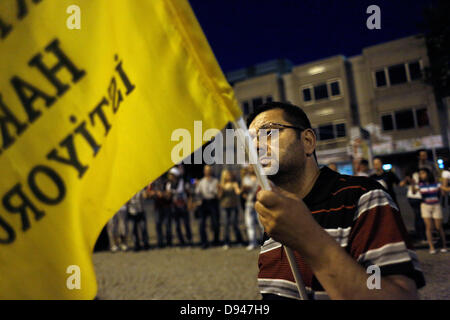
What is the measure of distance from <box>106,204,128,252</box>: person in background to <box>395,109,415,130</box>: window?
21509 mm

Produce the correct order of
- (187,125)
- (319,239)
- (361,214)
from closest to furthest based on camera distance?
(319,239), (361,214), (187,125)

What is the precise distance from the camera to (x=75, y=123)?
5.08ft

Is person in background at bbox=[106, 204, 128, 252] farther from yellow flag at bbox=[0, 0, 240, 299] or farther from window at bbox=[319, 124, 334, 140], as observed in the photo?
window at bbox=[319, 124, 334, 140]

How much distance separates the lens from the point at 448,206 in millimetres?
2646

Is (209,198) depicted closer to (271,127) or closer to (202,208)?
(202,208)

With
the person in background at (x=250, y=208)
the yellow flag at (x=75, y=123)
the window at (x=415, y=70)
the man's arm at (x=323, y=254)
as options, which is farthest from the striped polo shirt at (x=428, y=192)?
the window at (x=415, y=70)

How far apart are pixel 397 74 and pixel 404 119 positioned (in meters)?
3.23

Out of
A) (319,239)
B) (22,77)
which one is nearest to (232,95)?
(319,239)

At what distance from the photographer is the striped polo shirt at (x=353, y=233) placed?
1136 mm

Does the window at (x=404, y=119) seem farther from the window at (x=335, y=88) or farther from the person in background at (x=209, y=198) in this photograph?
the person in background at (x=209, y=198)

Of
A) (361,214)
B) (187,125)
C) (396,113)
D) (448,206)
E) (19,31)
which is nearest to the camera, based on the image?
(361,214)

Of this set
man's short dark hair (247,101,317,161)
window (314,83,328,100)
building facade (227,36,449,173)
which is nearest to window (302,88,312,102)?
building facade (227,36,449,173)

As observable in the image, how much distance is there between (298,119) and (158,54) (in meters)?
0.72
